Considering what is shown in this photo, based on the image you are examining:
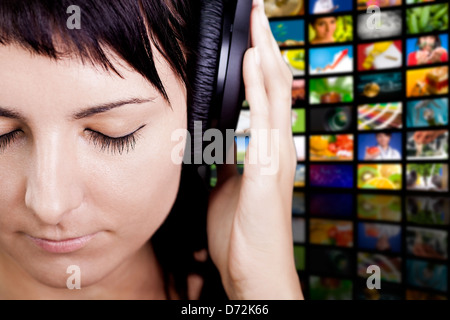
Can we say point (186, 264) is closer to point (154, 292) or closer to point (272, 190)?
point (154, 292)

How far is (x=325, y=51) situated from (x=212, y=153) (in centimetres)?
272

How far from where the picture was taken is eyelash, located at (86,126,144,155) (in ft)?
1.77

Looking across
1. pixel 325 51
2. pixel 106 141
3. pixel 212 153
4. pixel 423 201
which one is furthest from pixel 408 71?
pixel 106 141

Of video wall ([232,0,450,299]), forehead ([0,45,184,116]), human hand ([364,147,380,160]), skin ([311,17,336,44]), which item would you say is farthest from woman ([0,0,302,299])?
human hand ([364,147,380,160])

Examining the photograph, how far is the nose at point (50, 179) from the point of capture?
504 millimetres

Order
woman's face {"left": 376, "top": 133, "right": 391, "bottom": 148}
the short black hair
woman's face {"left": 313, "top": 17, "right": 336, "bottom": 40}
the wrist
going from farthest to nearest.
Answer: woman's face {"left": 376, "top": 133, "right": 391, "bottom": 148} → woman's face {"left": 313, "top": 17, "right": 336, "bottom": 40} → the wrist → the short black hair

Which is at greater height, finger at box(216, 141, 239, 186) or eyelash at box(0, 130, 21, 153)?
eyelash at box(0, 130, 21, 153)

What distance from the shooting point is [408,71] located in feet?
9.67

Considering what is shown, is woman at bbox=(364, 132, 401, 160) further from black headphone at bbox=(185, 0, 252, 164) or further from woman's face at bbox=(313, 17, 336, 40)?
black headphone at bbox=(185, 0, 252, 164)

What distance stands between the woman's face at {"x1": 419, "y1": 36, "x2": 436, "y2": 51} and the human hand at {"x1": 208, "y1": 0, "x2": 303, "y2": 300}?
2.68 metres

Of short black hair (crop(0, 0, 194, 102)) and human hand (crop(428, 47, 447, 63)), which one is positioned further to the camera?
human hand (crop(428, 47, 447, 63))

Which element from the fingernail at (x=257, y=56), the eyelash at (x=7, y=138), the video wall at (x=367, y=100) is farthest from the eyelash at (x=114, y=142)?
the video wall at (x=367, y=100)

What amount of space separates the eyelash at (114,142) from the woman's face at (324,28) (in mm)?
2842

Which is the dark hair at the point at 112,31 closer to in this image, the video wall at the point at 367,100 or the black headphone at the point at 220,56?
the black headphone at the point at 220,56
